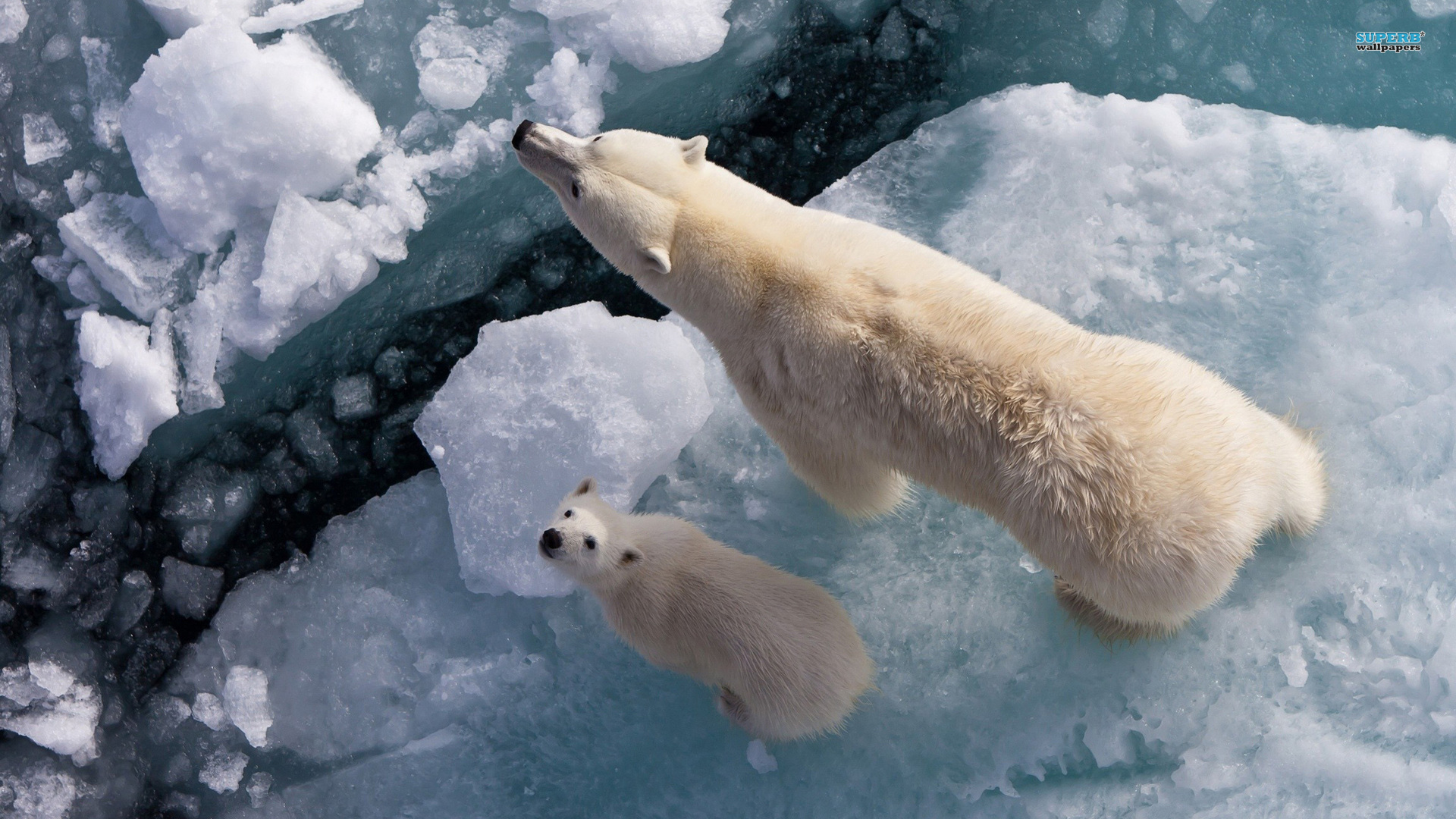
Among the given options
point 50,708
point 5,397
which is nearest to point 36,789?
point 50,708

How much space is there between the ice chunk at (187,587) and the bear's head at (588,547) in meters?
1.58

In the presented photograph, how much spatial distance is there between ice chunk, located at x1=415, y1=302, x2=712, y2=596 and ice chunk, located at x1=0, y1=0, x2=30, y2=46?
1.94 metres

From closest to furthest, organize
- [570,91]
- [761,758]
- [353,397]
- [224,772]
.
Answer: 1. [761,758]
2. [224,772]
3. [570,91]
4. [353,397]

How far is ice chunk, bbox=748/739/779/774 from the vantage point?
339cm

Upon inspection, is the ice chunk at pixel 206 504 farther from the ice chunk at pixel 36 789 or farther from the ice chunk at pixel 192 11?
the ice chunk at pixel 192 11

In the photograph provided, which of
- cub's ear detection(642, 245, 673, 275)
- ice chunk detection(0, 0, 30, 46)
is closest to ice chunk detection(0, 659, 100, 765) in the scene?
ice chunk detection(0, 0, 30, 46)

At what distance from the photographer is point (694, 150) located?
2.96 meters

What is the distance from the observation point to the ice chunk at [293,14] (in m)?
3.57

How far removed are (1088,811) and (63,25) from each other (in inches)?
173

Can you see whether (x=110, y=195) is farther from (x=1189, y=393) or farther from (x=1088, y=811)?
(x=1088, y=811)

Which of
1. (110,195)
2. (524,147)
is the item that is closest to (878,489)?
(524,147)

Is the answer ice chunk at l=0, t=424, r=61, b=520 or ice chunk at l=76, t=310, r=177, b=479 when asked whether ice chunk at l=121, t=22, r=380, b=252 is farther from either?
ice chunk at l=0, t=424, r=61, b=520

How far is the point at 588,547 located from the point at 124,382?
1.86m

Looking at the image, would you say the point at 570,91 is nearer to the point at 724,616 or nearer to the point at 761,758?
the point at 724,616
